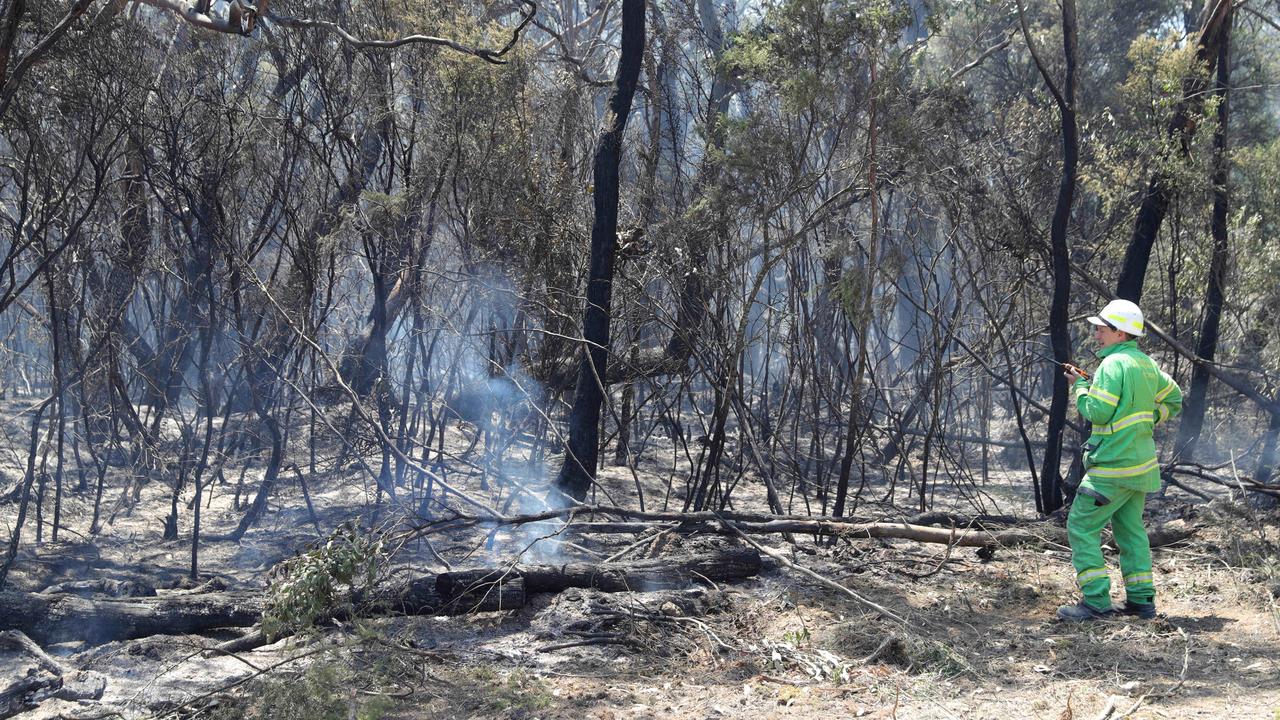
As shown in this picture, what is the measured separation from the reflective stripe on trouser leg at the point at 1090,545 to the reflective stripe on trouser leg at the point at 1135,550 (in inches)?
4.7

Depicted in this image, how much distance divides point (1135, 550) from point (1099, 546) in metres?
0.20

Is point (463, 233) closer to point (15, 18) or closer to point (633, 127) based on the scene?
point (633, 127)

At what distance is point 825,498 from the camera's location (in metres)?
8.35

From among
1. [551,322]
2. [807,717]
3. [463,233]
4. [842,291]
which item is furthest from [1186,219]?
[807,717]

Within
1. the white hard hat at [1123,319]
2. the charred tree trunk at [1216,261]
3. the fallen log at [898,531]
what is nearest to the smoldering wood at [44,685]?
the fallen log at [898,531]

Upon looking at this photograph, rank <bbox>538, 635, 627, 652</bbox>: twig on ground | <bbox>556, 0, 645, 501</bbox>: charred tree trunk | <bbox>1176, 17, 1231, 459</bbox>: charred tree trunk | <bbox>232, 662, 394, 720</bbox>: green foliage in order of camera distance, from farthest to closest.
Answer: <bbox>1176, 17, 1231, 459</bbox>: charred tree trunk
<bbox>556, 0, 645, 501</bbox>: charred tree trunk
<bbox>538, 635, 627, 652</bbox>: twig on ground
<bbox>232, 662, 394, 720</bbox>: green foliage

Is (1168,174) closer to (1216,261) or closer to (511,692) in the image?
(1216,261)

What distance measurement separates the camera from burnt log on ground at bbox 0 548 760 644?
5.04 metres

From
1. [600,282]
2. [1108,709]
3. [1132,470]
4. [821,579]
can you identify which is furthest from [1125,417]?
[600,282]

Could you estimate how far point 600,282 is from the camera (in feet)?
27.4

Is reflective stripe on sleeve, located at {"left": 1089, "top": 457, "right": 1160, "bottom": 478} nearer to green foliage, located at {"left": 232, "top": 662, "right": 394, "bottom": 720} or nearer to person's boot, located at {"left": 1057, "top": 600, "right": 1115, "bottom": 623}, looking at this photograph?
person's boot, located at {"left": 1057, "top": 600, "right": 1115, "bottom": 623}

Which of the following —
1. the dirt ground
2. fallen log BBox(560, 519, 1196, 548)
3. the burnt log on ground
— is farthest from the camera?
fallen log BBox(560, 519, 1196, 548)

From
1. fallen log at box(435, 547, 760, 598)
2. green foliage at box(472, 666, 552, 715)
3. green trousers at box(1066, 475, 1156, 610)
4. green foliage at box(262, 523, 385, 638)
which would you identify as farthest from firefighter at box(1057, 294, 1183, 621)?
green foliage at box(262, 523, 385, 638)

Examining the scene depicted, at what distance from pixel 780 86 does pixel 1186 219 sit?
5116mm
